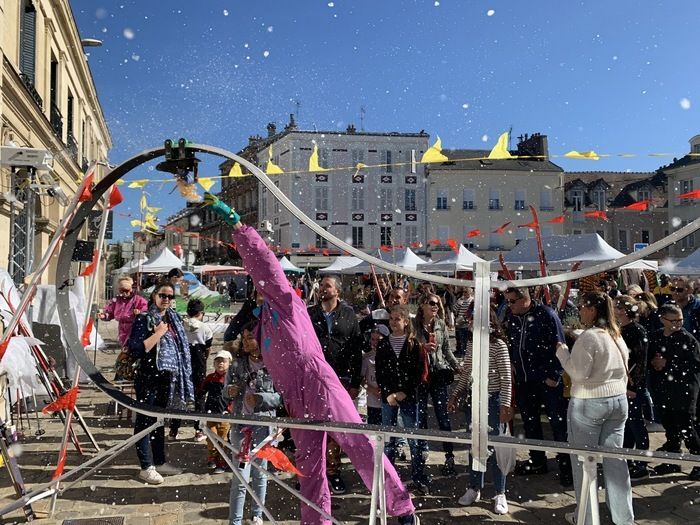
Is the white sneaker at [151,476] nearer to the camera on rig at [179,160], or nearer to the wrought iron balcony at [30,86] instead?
the camera on rig at [179,160]

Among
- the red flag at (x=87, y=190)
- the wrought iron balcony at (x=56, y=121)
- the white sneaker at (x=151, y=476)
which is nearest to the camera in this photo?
the red flag at (x=87, y=190)

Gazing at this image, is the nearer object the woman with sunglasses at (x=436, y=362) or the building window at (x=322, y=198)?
the woman with sunglasses at (x=436, y=362)

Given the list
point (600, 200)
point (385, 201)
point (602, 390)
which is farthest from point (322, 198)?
point (602, 390)

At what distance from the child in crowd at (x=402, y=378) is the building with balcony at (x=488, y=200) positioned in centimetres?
4185

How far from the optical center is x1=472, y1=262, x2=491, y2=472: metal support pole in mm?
1980

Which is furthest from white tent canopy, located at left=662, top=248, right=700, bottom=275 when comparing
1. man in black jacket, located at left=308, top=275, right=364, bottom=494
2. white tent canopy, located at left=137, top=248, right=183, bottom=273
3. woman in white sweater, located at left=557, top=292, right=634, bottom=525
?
white tent canopy, located at left=137, top=248, right=183, bottom=273

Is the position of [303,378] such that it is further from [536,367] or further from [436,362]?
[536,367]

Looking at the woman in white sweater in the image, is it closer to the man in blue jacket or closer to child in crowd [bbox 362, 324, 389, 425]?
the man in blue jacket

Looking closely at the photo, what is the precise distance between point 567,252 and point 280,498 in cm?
1080

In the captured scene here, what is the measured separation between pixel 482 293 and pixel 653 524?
338cm

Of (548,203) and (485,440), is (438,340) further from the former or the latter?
(548,203)

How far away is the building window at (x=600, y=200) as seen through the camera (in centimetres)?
4769

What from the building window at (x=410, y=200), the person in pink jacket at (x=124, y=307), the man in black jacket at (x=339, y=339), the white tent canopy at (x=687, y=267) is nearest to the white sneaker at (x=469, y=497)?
the man in black jacket at (x=339, y=339)

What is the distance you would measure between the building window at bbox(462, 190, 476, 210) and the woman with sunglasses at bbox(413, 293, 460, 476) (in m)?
42.7
